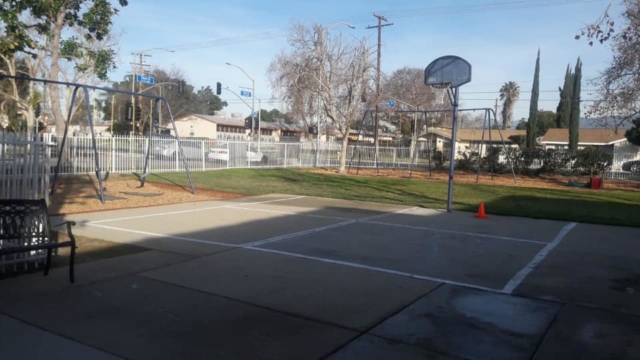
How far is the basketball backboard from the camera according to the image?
50.2ft

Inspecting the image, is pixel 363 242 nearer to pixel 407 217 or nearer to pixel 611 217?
pixel 407 217

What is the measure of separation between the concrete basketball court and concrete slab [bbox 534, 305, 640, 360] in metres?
0.02

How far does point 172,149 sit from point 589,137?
4474 cm

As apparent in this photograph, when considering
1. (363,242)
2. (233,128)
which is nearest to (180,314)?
(363,242)

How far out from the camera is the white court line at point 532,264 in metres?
7.44

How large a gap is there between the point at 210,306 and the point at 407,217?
8.73m

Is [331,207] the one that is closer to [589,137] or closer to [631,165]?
[631,165]

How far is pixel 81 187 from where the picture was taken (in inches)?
714

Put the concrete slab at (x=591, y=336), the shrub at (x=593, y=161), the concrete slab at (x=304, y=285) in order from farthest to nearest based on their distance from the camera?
the shrub at (x=593, y=161)
the concrete slab at (x=304, y=285)
the concrete slab at (x=591, y=336)

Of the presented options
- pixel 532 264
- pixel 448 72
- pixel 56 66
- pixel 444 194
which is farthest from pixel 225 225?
pixel 56 66

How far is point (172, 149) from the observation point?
27.3m

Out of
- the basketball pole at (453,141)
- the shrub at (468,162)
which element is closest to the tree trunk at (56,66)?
the basketball pole at (453,141)

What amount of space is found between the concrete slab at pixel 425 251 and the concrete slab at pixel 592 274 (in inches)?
16.4

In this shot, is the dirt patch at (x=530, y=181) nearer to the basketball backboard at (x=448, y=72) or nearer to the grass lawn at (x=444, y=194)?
the grass lawn at (x=444, y=194)
